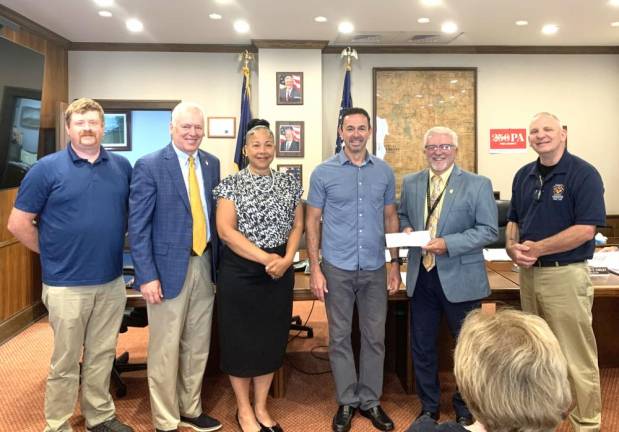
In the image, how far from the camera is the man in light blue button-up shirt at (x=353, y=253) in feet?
8.36

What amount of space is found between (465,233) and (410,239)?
0.26m

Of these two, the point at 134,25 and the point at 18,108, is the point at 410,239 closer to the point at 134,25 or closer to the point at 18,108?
the point at 18,108

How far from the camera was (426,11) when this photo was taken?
4.56 metres

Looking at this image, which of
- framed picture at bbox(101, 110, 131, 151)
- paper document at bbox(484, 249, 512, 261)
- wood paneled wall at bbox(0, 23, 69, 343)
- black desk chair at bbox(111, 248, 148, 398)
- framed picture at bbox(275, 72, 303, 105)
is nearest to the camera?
black desk chair at bbox(111, 248, 148, 398)

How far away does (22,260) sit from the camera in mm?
4543

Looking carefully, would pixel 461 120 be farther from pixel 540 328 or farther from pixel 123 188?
pixel 540 328

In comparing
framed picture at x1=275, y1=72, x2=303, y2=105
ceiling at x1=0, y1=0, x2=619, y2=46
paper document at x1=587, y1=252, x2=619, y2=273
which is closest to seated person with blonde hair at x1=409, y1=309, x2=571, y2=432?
paper document at x1=587, y1=252, x2=619, y2=273

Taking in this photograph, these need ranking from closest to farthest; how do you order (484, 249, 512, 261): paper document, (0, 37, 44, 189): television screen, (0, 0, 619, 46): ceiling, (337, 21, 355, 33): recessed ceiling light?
(484, 249, 512, 261): paper document, (0, 37, 44, 189): television screen, (0, 0, 619, 46): ceiling, (337, 21, 355, 33): recessed ceiling light

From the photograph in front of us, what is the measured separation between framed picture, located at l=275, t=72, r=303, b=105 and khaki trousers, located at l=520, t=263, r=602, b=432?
3836 mm

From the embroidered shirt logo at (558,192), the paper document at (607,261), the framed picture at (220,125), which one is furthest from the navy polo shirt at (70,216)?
the framed picture at (220,125)

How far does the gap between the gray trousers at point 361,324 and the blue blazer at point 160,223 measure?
0.74 metres

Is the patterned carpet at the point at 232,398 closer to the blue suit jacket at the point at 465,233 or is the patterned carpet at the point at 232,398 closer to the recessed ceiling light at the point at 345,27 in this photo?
the blue suit jacket at the point at 465,233

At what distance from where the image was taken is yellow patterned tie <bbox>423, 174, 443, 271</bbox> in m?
2.53

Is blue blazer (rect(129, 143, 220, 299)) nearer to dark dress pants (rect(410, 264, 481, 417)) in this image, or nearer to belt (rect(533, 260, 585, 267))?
dark dress pants (rect(410, 264, 481, 417))
